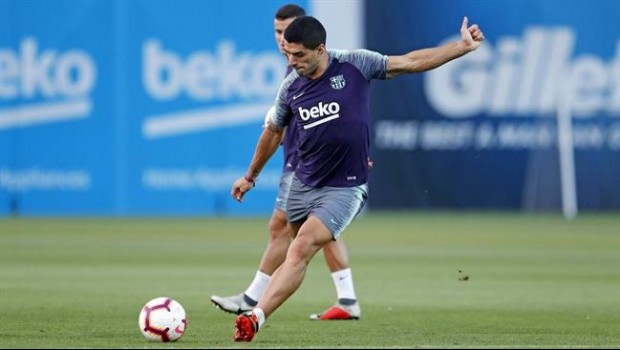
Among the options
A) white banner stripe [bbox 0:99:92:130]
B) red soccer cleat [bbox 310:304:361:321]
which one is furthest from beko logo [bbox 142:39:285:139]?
red soccer cleat [bbox 310:304:361:321]

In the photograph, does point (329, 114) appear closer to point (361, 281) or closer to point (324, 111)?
point (324, 111)

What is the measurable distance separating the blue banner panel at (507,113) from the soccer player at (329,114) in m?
18.0

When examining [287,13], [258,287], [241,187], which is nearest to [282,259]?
[258,287]

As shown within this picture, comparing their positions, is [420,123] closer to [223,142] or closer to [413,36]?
[413,36]

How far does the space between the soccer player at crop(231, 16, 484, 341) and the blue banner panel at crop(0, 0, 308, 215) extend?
17699mm

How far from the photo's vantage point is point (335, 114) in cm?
1053

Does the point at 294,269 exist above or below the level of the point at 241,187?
below

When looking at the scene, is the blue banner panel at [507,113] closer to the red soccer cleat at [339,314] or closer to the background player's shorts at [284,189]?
the background player's shorts at [284,189]

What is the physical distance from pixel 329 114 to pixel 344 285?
2401 millimetres

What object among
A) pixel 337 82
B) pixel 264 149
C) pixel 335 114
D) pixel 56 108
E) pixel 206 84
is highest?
pixel 337 82

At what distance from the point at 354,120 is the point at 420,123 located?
18.6 metres

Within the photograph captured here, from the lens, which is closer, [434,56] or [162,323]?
[162,323]

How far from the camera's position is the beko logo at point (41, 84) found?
28.7 metres

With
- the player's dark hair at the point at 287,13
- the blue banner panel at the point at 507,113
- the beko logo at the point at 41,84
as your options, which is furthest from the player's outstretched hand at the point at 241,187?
the beko logo at the point at 41,84
